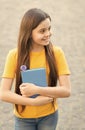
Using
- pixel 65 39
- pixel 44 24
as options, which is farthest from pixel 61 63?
pixel 65 39

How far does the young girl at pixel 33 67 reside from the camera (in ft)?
7.05

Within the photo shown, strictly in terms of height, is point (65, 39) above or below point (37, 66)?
below

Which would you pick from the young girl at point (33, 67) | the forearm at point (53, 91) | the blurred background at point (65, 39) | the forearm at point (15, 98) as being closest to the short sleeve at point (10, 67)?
the young girl at point (33, 67)

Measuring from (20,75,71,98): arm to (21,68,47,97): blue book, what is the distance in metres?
0.03

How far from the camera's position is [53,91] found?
2.16m

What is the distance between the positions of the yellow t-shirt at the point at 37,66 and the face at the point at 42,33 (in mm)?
86

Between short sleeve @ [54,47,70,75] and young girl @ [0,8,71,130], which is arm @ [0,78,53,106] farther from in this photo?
short sleeve @ [54,47,70,75]

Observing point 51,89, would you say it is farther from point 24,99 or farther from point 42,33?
point 42,33

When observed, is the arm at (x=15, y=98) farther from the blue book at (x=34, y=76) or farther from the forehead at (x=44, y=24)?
the forehead at (x=44, y=24)

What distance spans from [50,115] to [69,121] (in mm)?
1609

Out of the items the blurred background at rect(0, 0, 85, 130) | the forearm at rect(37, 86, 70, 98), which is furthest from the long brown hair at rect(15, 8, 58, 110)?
the blurred background at rect(0, 0, 85, 130)

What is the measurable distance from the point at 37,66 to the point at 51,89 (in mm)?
186

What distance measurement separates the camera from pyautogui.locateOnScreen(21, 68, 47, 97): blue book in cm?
207

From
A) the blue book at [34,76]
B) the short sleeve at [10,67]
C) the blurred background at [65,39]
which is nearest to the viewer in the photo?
the blue book at [34,76]
